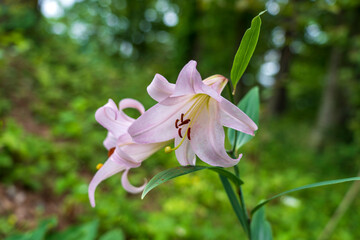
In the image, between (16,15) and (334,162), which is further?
(334,162)

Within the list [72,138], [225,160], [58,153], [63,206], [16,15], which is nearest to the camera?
[225,160]

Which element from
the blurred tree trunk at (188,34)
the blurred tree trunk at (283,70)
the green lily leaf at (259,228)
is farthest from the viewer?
the blurred tree trunk at (188,34)

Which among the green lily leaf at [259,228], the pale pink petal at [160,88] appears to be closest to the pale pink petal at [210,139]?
the pale pink petal at [160,88]

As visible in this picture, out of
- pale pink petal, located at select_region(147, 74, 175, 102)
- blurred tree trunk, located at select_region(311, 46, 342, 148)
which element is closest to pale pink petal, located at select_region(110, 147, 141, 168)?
pale pink petal, located at select_region(147, 74, 175, 102)

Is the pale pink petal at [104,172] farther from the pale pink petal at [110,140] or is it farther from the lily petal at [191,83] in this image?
the lily petal at [191,83]

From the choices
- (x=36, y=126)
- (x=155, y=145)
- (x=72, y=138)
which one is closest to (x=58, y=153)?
(x=72, y=138)

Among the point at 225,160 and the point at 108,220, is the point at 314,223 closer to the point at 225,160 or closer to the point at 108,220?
the point at 108,220

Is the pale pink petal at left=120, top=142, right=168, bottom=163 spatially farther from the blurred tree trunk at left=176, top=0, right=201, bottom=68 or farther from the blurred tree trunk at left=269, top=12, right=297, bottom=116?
the blurred tree trunk at left=176, top=0, right=201, bottom=68
